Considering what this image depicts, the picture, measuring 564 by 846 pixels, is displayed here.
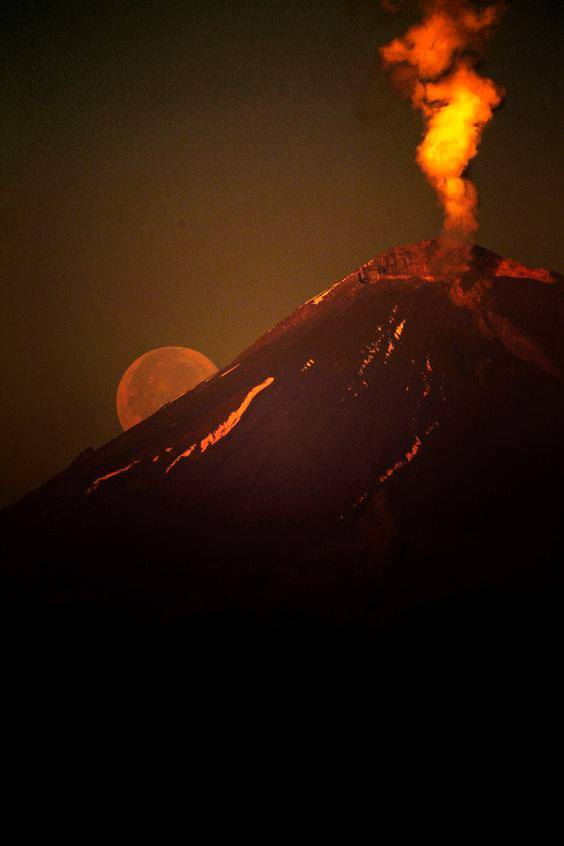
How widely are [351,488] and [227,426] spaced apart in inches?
245

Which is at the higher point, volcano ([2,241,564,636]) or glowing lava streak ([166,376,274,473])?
glowing lava streak ([166,376,274,473])

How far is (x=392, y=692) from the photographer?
27.6ft

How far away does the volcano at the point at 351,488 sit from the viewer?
10656 millimetres

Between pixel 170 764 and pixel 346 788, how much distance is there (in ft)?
10.3

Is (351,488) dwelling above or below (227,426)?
below

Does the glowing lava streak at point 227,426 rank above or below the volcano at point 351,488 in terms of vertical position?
above

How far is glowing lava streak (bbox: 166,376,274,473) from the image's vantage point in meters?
Result: 17.0

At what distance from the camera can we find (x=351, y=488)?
13812 millimetres

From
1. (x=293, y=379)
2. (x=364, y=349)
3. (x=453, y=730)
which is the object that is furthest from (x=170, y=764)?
Answer: (x=364, y=349)

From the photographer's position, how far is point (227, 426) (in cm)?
1773

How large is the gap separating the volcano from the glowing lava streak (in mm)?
92

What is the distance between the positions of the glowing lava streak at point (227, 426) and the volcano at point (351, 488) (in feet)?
0.30

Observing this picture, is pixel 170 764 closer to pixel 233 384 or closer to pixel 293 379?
pixel 293 379

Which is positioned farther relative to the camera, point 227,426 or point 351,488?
point 227,426
